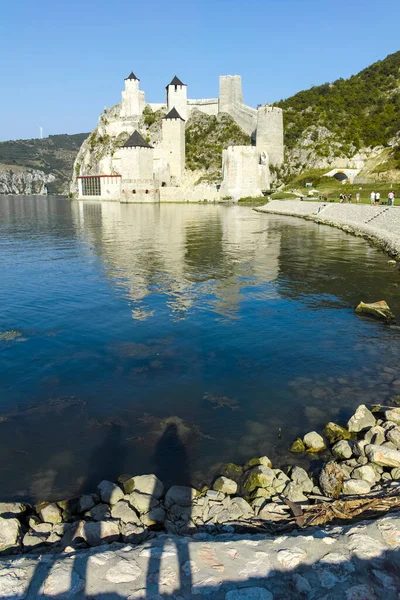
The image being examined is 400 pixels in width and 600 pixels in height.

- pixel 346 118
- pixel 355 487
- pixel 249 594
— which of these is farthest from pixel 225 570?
pixel 346 118

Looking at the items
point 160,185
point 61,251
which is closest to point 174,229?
point 61,251

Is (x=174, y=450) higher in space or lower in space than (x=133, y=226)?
lower

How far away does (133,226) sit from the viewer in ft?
131

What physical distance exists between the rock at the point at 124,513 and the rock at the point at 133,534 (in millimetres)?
110

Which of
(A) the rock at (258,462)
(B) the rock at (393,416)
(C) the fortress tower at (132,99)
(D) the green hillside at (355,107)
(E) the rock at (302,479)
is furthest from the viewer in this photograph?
(C) the fortress tower at (132,99)

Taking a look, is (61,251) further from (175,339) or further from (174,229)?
(175,339)

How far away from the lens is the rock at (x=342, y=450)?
635cm

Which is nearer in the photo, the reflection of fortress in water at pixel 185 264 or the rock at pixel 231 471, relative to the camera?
the rock at pixel 231 471

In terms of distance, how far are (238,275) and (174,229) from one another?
19405 mm

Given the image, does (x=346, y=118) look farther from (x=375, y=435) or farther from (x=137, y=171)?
(x=375, y=435)

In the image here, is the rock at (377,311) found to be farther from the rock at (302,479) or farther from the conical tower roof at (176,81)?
the conical tower roof at (176,81)

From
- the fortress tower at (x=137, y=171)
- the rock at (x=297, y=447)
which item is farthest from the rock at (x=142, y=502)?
the fortress tower at (x=137, y=171)

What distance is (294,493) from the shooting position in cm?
547

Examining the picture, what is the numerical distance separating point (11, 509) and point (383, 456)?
15.6 ft
